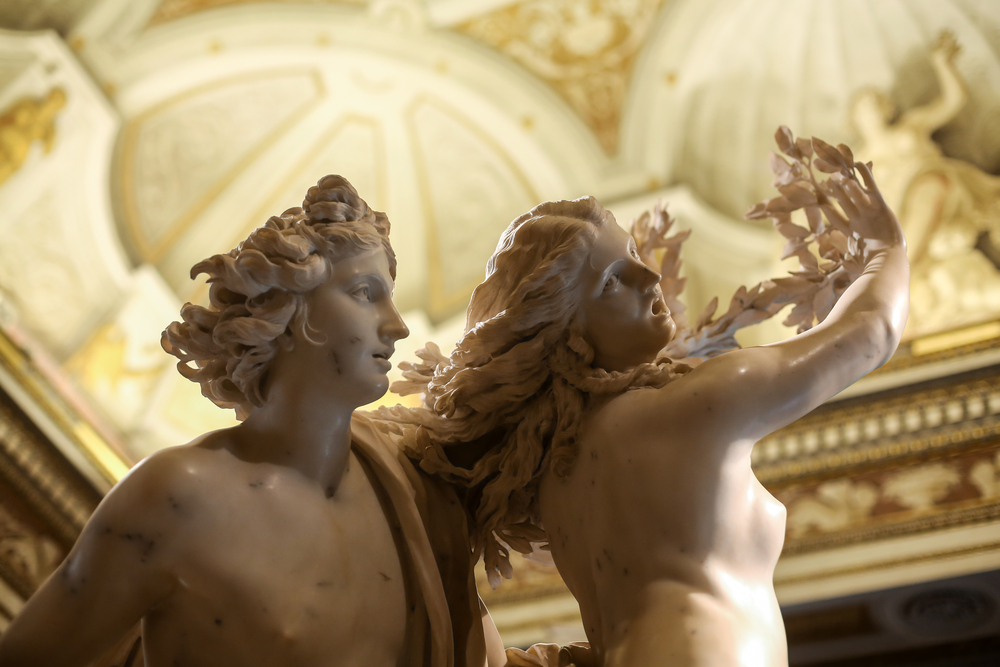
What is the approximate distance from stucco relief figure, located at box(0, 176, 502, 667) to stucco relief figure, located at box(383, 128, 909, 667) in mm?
195

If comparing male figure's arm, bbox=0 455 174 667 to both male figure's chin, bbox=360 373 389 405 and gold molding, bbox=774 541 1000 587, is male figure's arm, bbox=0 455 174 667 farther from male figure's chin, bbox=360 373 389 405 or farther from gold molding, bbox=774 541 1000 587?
gold molding, bbox=774 541 1000 587

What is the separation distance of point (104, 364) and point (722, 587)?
26.4ft

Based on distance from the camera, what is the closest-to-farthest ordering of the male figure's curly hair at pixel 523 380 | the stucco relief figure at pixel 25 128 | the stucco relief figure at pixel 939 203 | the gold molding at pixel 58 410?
the male figure's curly hair at pixel 523 380 → the stucco relief figure at pixel 939 203 → the gold molding at pixel 58 410 → the stucco relief figure at pixel 25 128

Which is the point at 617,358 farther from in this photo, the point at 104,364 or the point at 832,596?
the point at 104,364

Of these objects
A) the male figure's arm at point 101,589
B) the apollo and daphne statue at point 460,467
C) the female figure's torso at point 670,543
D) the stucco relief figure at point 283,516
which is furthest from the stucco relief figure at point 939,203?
the male figure's arm at point 101,589

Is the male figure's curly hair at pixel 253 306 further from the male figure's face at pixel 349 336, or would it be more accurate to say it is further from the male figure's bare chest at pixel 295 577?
the male figure's bare chest at pixel 295 577

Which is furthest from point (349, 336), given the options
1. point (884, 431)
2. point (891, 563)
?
point (884, 431)

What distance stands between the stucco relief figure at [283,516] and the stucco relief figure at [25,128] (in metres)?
6.93

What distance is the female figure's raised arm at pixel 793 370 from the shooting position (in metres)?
1.90

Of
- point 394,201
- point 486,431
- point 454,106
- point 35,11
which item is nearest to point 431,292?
point 394,201

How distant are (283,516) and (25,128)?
725cm

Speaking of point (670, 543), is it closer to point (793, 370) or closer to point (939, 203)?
point (793, 370)

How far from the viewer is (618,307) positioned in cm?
213

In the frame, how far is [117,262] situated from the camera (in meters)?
8.71
